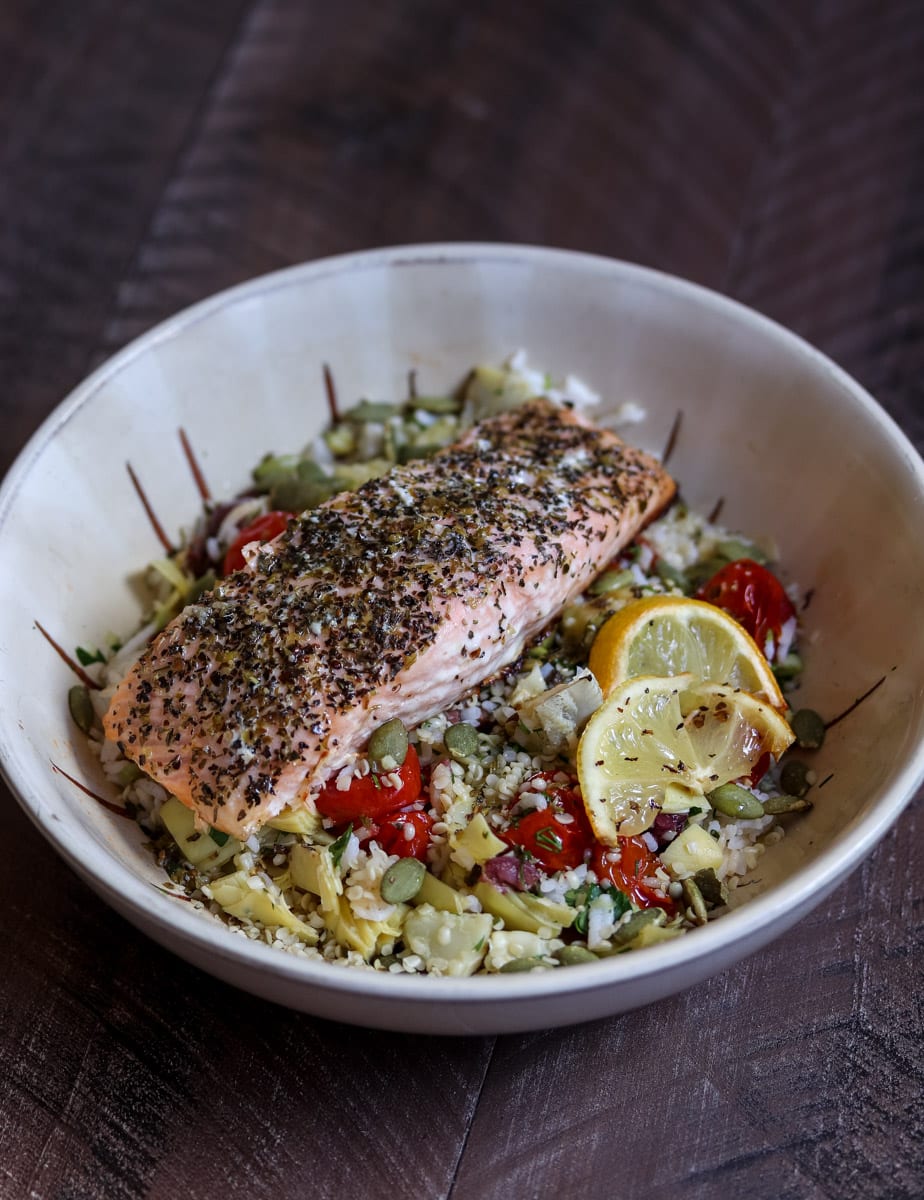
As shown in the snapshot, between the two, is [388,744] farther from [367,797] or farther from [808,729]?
[808,729]

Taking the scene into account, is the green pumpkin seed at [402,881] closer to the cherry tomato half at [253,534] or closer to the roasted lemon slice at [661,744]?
the roasted lemon slice at [661,744]

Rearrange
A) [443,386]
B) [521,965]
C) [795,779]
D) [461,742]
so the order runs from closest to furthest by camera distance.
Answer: [521,965] → [461,742] → [795,779] → [443,386]

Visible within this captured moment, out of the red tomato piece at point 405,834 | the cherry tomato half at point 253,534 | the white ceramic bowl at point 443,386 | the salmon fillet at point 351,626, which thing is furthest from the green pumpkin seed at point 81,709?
the red tomato piece at point 405,834

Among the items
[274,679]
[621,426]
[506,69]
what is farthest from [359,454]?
[506,69]

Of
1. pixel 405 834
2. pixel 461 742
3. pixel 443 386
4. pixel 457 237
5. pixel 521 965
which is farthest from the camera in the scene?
pixel 457 237

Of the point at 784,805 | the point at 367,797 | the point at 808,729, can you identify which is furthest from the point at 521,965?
the point at 808,729

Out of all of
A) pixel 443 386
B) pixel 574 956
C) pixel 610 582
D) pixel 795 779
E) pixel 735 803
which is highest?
pixel 443 386

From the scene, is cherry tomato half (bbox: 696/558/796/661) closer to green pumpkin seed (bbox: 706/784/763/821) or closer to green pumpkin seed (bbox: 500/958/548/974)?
green pumpkin seed (bbox: 706/784/763/821)
